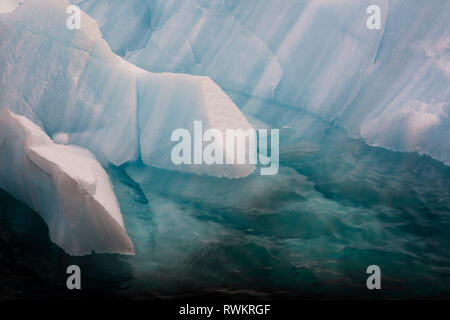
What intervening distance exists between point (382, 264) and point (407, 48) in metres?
4.34

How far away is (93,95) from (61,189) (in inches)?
78.1

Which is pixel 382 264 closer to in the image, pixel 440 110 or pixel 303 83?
pixel 440 110

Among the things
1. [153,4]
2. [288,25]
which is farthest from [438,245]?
[153,4]

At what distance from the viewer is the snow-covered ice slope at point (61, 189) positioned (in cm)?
368

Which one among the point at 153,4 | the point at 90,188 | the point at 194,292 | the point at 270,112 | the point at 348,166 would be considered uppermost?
the point at 153,4

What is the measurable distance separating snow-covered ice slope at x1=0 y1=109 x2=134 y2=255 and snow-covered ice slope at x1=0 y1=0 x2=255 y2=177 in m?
0.77

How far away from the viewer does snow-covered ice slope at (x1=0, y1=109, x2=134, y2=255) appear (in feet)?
12.1

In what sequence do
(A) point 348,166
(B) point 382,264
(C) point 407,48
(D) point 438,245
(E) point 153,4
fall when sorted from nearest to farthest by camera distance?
(B) point 382,264 < (D) point 438,245 < (A) point 348,166 < (C) point 407,48 < (E) point 153,4

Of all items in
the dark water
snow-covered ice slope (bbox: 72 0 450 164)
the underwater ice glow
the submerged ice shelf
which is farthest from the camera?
snow-covered ice slope (bbox: 72 0 450 164)

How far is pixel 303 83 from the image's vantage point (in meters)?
7.58

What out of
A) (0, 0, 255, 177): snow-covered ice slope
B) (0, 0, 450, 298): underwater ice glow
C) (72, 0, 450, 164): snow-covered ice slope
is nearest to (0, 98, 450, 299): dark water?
(0, 0, 450, 298): underwater ice glow

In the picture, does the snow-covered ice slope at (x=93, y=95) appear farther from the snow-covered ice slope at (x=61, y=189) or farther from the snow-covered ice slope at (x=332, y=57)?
the snow-covered ice slope at (x=332, y=57)

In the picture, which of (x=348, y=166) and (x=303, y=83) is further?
(x=303, y=83)

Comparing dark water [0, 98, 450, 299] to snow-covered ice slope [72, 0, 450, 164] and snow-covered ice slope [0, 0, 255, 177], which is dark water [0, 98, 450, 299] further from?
snow-covered ice slope [72, 0, 450, 164]
